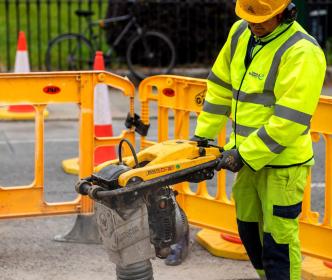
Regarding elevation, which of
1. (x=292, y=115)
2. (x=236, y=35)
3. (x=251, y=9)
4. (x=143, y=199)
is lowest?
(x=143, y=199)

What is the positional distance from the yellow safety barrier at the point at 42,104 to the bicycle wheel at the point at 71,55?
7.04 m

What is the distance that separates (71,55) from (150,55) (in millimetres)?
1141

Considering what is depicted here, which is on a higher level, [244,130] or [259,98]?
[259,98]

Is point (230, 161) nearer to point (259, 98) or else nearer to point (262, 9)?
point (259, 98)

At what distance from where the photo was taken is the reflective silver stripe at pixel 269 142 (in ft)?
13.9

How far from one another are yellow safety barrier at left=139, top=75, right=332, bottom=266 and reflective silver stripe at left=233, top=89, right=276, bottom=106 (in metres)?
0.98

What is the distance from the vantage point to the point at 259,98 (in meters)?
4.38

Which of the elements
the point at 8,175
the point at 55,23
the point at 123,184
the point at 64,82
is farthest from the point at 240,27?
the point at 55,23

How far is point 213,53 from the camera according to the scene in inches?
551

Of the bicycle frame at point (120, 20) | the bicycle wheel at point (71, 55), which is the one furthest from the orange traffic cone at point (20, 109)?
the bicycle frame at point (120, 20)

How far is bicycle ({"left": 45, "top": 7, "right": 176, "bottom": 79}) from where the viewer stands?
13.2 m

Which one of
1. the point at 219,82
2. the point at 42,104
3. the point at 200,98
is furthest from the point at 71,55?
the point at 219,82

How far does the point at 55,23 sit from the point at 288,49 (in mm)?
12506

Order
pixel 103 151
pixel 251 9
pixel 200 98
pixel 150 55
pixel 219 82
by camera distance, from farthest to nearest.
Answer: pixel 150 55
pixel 103 151
pixel 200 98
pixel 219 82
pixel 251 9
